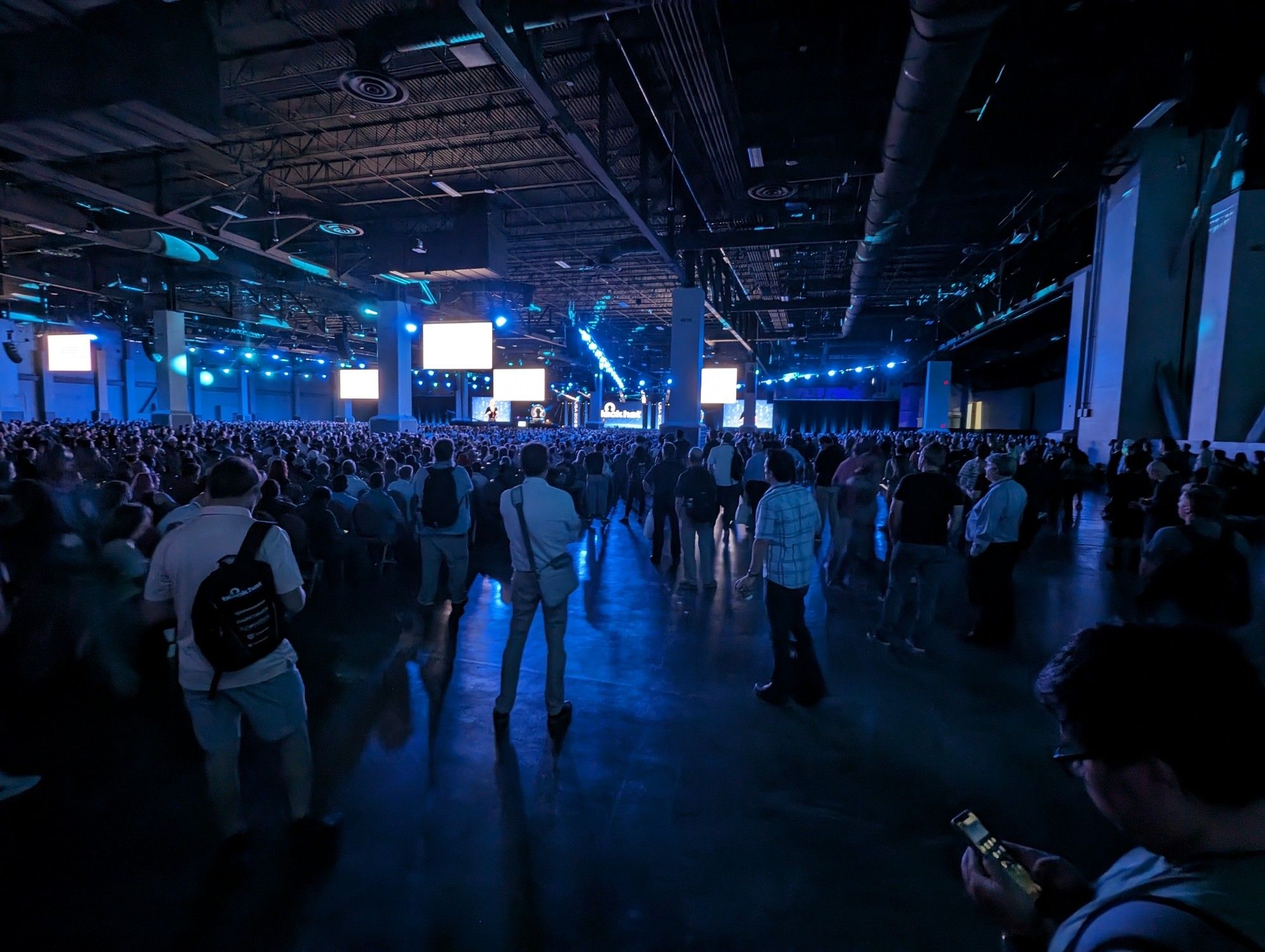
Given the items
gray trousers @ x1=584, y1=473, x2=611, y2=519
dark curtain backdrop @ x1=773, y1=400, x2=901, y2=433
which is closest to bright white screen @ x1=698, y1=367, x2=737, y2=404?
dark curtain backdrop @ x1=773, y1=400, x2=901, y2=433

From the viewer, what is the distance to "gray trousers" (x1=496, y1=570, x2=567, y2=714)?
143 inches

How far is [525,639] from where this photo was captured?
3.67m

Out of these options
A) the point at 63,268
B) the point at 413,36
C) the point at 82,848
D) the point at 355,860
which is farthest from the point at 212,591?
the point at 63,268

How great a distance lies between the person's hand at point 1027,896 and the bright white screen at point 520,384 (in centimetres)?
2505

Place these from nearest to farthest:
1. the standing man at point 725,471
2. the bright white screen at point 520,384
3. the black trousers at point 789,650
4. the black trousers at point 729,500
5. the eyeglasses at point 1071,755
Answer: the eyeglasses at point 1071,755 → the black trousers at point 789,650 → the standing man at point 725,471 → the black trousers at point 729,500 → the bright white screen at point 520,384

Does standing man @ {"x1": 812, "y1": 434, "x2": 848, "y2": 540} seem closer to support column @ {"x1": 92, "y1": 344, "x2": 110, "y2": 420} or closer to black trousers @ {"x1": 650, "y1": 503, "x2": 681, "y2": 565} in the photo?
black trousers @ {"x1": 650, "y1": 503, "x2": 681, "y2": 565}

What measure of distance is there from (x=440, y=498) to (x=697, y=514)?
2687 mm

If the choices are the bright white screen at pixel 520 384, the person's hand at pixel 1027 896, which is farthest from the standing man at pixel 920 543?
the bright white screen at pixel 520 384

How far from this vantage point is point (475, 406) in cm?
4159

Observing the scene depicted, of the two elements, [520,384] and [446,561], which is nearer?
[446,561]

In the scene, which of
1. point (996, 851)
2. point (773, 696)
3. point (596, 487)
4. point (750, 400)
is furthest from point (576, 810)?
point (750, 400)

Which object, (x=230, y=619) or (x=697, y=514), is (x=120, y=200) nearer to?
(x=697, y=514)

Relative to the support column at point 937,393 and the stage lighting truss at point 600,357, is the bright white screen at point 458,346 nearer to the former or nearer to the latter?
the stage lighting truss at point 600,357

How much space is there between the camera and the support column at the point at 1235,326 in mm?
9562
